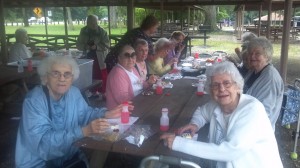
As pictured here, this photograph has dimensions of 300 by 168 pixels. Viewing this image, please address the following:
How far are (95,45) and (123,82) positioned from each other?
3833mm

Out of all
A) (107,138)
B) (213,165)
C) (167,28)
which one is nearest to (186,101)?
(213,165)

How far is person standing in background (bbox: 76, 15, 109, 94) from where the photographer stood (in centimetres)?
700

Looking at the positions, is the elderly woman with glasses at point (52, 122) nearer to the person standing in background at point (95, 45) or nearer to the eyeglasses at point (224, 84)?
the eyeglasses at point (224, 84)

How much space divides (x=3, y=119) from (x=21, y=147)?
11.2ft

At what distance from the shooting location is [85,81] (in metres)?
5.24

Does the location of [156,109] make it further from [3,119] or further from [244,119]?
[3,119]

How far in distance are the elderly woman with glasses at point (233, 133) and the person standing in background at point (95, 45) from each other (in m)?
5.05

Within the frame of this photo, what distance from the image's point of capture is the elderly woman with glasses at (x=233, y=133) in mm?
1847

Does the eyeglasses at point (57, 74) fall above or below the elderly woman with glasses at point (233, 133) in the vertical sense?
above

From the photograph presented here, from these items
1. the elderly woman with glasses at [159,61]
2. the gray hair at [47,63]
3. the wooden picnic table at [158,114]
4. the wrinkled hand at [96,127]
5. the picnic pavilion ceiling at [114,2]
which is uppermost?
the picnic pavilion ceiling at [114,2]

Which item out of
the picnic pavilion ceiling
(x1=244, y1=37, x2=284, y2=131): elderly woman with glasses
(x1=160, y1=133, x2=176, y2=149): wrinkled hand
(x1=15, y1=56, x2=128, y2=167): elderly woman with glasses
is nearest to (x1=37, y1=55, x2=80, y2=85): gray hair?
(x1=15, y1=56, x2=128, y2=167): elderly woman with glasses

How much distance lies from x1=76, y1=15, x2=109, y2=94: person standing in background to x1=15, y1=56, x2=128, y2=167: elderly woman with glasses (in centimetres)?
449

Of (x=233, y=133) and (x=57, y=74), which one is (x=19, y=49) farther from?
(x=233, y=133)

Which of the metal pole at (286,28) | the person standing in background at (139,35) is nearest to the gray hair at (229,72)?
the person standing in background at (139,35)
